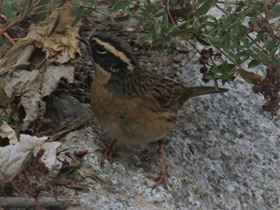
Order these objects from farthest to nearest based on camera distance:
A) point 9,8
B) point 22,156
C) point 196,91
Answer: point 196,91
point 9,8
point 22,156

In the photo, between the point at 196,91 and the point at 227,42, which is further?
the point at 196,91

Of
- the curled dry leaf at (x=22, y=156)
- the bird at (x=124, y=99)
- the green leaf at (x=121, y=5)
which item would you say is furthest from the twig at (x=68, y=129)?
the green leaf at (x=121, y=5)

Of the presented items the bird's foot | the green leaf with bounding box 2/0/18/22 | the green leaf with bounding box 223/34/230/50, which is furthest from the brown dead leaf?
the green leaf with bounding box 223/34/230/50

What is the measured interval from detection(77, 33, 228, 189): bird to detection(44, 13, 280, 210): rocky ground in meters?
0.15

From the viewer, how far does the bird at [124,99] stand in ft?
15.8

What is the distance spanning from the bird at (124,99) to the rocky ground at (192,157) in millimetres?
154

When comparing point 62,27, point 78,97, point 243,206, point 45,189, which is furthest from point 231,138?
point 45,189

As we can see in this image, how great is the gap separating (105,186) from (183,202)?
0.70 metres

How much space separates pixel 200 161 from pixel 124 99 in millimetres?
862

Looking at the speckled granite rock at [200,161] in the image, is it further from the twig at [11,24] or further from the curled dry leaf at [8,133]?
the twig at [11,24]

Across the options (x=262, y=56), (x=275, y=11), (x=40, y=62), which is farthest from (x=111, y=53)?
(x=275, y=11)

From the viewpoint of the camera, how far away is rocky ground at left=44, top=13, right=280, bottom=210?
441 cm

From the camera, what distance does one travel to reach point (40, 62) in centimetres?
503

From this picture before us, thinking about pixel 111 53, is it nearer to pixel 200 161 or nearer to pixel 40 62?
pixel 40 62
